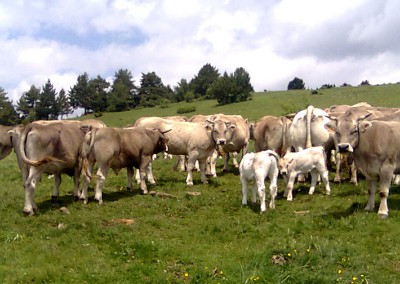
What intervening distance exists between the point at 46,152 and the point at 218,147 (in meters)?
7.16

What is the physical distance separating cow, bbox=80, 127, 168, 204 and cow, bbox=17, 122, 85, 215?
1.40 feet

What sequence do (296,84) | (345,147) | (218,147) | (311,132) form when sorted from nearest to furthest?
(345,147) → (311,132) → (218,147) → (296,84)

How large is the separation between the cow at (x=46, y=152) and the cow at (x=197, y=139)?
4500 millimetres

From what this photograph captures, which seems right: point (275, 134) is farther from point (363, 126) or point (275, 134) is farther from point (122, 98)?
point (122, 98)

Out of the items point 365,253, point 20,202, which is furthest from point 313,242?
point 20,202

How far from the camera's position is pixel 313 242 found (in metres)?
9.54

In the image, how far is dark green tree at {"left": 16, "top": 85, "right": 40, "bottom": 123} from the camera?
100938 millimetres

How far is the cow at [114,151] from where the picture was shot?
14.3m

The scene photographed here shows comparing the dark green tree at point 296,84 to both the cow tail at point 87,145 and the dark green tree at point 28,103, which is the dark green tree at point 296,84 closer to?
the dark green tree at point 28,103

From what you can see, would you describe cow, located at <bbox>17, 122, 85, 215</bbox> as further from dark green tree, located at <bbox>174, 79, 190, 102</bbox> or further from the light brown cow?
dark green tree, located at <bbox>174, 79, 190, 102</bbox>

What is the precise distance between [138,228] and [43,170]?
3.66 m

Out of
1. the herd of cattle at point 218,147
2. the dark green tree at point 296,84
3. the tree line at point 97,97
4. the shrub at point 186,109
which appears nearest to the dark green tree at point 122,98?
the tree line at point 97,97

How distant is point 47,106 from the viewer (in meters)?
103

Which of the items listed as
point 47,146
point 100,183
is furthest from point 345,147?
point 47,146
